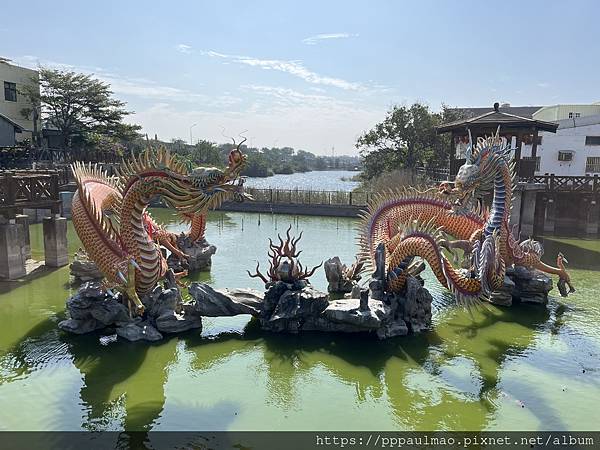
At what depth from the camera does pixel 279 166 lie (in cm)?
9756

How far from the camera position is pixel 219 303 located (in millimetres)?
8922

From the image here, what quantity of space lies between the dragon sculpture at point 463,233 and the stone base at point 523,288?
0.21 meters

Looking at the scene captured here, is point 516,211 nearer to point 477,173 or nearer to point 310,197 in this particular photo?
point 477,173

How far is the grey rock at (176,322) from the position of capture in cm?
858

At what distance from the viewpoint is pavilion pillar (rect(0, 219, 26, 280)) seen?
37.3 feet

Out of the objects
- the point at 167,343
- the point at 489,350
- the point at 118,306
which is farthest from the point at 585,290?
the point at 118,306

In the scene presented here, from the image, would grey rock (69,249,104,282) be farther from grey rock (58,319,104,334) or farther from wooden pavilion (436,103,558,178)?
wooden pavilion (436,103,558,178)

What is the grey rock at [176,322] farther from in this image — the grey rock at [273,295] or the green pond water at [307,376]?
the grey rock at [273,295]

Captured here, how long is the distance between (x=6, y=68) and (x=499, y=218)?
101 ft

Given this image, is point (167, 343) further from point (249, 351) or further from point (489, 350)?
point (489, 350)

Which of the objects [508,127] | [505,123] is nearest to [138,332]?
[505,123]

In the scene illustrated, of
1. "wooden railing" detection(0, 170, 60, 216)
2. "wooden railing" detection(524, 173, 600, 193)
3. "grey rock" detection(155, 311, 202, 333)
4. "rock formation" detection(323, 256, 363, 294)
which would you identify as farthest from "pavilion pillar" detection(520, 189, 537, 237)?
"wooden railing" detection(0, 170, 60, 216)

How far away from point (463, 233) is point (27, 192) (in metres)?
11.2

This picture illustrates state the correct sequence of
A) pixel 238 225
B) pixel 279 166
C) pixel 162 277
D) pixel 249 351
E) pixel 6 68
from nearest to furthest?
pixel 249 351 → pixel 162 277 → pixel 238 225 → pixel 6 68 → pixel 279 166
